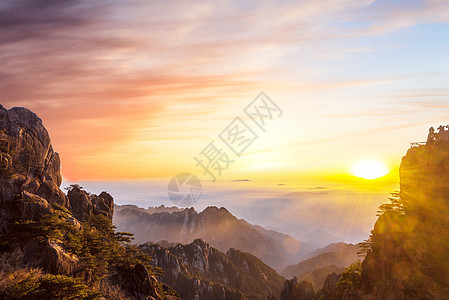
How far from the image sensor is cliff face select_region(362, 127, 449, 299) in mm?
53281

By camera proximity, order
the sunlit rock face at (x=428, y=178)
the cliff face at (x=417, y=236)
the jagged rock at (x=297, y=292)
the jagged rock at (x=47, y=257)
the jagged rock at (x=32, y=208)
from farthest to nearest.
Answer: the jagged rock at (x=297, y=292) → the sunlit rock face at (x=428, y=178) → the cliff face at (x=417, y=236) → the jagged rock at (x=32, y=208) → the jagged rock at (x=47, y=257)

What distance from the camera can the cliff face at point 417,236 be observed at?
53.3 metres

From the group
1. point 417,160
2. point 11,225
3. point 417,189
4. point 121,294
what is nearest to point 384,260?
point 417,189

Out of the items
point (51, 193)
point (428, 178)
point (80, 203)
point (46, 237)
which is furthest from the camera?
point (80, 203)

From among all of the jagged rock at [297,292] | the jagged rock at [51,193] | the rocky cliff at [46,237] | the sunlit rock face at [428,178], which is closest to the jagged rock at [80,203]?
the rocky cliff at [46,237]

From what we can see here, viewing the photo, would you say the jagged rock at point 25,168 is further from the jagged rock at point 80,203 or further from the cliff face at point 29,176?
the jagged rock at point 80,203

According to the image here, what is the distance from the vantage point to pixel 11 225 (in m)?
43.2

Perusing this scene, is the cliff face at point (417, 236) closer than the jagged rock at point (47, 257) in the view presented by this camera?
No

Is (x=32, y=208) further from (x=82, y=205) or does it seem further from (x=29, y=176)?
(x=82, y=205)

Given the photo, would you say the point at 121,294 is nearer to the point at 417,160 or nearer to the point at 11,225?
the point at 11,225

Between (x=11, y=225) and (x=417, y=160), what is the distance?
79.0 m

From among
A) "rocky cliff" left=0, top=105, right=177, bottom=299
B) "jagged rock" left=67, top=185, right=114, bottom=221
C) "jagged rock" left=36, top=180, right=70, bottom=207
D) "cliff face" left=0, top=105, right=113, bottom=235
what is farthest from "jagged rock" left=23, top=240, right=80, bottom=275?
"jagged rock" left=67, top=185, right=114, bottom=221

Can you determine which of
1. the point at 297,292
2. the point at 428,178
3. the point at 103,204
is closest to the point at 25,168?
the point at 103,204

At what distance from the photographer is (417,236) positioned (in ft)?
194
